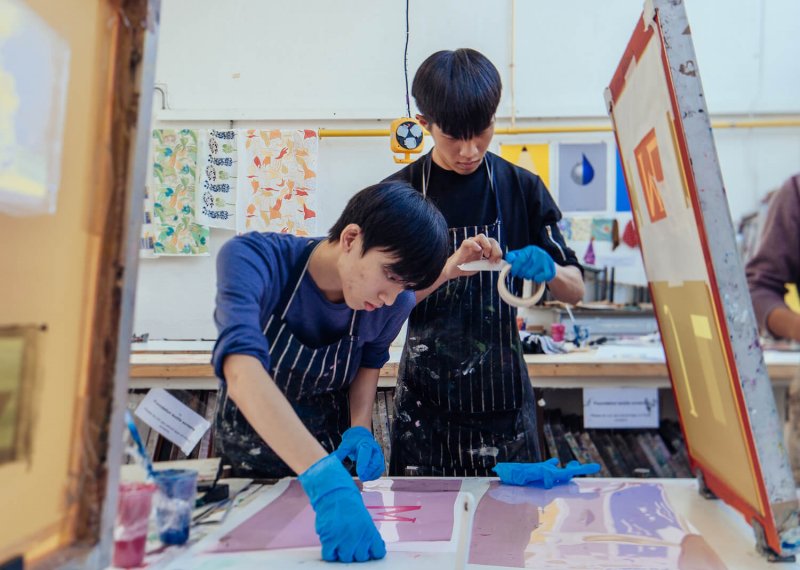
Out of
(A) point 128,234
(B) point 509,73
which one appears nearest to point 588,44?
(B) point 509,73

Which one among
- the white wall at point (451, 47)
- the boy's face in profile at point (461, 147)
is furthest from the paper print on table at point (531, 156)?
the boy's face in profile at point (461, 147)

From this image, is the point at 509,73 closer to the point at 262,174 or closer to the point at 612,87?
the point at 262,174

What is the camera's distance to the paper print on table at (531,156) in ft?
10.7

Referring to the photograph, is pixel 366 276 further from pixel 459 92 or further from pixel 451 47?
pixel 451 47

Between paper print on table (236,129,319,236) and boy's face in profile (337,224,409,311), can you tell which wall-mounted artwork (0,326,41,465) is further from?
paper print on table (236,129,319,236)

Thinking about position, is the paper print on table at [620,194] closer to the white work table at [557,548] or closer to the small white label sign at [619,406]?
the small white label sign at [619,406]

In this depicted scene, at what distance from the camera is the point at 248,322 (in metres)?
0.98

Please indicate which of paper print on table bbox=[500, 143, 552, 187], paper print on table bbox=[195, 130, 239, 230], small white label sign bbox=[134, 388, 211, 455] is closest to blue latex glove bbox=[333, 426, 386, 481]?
small white label sign bbox=[134, 388, 211, 455]

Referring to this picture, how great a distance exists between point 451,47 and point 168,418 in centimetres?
245

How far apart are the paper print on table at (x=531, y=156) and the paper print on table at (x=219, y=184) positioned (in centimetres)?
142

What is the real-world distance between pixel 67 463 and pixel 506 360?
1.14 meters

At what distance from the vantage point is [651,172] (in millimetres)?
1090

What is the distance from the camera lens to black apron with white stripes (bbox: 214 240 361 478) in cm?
121

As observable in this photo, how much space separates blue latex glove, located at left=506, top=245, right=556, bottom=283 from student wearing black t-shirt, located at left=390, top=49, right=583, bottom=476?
7 cm
